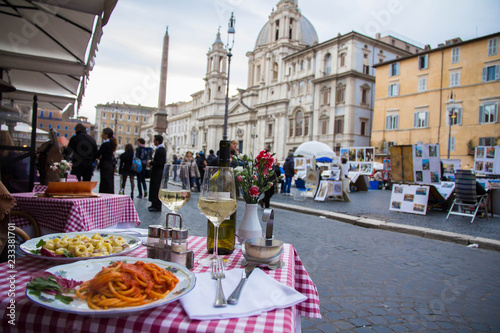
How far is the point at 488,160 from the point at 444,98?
704 inches

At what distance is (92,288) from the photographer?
0.87 metres

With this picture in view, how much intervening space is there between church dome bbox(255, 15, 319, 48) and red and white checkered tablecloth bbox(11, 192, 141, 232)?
51.8m

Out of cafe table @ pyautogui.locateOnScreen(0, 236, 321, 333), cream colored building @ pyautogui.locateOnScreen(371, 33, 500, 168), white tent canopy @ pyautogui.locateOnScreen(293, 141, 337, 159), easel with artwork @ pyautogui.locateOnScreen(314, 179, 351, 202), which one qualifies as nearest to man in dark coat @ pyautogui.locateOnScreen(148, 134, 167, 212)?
cafe table @ pyautogui.locateOnScreen(0, 236, 321, 333)

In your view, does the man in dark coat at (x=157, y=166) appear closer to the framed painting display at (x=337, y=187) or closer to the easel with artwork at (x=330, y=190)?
the easel with artwork at (x=330, y=190)

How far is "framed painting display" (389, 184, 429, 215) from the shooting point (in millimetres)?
10125

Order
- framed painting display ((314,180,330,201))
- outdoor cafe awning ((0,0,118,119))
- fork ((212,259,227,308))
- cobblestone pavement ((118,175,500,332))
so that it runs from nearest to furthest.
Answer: fork ((212,259,227,308)), cobblestone pavement ((118,175,500,332)), outdoor cafe awning ((0,0,118,119)), framed painting display ((314,180,330,201))

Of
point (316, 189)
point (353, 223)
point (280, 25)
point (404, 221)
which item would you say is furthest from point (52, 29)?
point (280, 25)

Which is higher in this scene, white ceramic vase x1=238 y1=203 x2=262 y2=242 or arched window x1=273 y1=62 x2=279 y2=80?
arched window x1=273 y1=62 x2=279 y2=80

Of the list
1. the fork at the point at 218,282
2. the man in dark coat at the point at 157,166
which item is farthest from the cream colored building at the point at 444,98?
the fork at the point at 218,282

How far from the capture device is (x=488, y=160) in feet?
49.9

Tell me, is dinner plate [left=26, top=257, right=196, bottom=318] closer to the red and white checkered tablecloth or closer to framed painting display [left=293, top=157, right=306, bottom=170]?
the red and white checkered tablecloth

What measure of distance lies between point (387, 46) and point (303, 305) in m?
45.2

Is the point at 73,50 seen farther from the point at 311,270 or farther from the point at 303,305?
the point at 303,305

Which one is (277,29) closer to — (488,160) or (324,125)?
(324,125)
